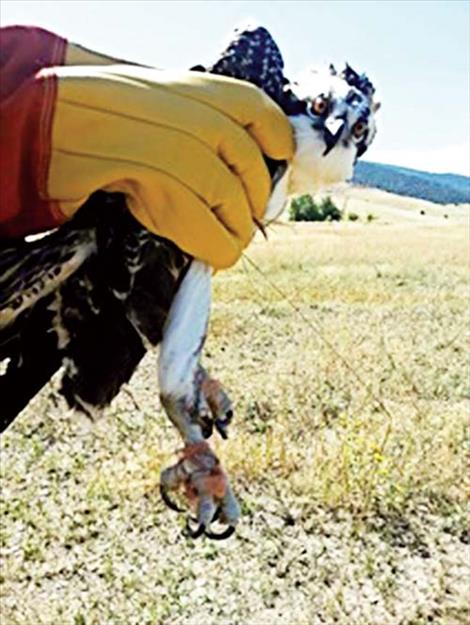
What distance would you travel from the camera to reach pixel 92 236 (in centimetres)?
76

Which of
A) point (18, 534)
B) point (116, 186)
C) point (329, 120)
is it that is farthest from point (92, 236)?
point (18, 534)

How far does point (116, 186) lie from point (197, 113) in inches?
3.7

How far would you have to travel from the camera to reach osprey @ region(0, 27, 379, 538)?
2.48 feet

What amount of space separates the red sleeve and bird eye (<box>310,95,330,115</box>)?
24 centimetres

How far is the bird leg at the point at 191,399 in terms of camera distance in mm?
765

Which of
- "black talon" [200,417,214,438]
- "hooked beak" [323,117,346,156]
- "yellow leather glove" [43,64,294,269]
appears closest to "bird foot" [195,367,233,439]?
"black talon" [200,417,214,438]

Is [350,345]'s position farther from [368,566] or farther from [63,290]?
[63,290]

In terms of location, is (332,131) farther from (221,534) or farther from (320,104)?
(221,534)

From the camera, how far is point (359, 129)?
2.71 feet

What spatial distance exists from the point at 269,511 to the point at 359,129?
120 inches

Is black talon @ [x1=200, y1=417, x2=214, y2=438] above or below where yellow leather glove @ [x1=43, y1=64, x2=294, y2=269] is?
below

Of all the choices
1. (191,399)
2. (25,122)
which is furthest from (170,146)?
(191,399)

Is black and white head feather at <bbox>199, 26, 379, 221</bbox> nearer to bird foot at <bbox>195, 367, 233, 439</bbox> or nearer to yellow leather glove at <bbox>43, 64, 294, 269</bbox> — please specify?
yellow leather glove at <bbox>43, 64, 294, 269</bbox>

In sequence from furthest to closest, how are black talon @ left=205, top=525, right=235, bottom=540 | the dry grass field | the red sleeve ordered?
the dry grass field, black talon @ left=205, top=525, right=235, bottom=540, the red sleeve
